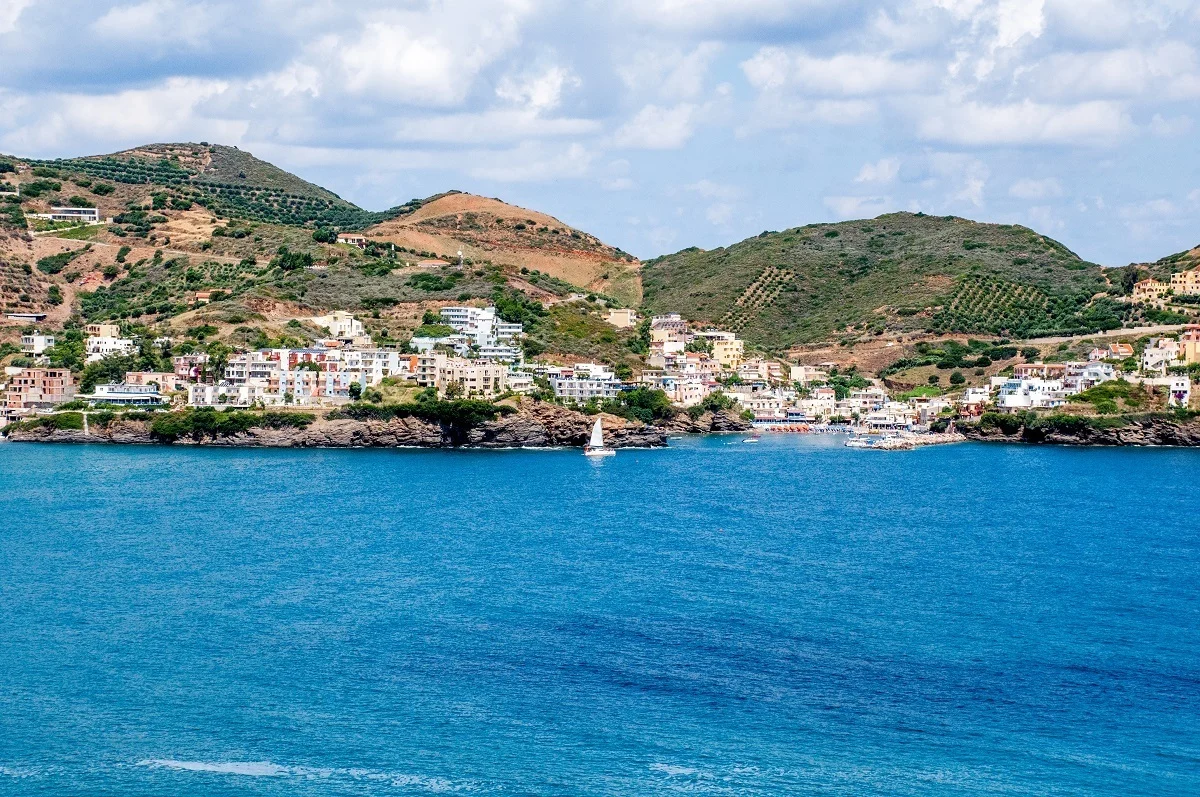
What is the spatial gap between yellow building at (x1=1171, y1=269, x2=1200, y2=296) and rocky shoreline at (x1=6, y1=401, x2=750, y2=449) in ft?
236

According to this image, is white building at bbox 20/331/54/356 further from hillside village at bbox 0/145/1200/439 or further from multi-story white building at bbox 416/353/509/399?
multi-story white building at bbox 416/353/509/399

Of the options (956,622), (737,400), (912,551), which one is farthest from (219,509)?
(737,400)

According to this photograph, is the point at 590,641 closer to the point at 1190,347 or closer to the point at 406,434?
the point at 406,434

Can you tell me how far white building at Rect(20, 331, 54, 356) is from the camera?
106312mm

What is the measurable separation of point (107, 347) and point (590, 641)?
74654 mm

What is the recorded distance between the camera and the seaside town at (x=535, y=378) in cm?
9306

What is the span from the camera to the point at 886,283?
524ft

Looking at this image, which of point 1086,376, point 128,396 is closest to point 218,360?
point 128,396

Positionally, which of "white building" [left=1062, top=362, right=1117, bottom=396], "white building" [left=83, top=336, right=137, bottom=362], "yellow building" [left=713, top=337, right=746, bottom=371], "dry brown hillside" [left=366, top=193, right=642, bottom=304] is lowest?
"white building" [left=1062, top=362, right=1117, bottom=396]

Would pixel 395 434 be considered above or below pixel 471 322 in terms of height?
below

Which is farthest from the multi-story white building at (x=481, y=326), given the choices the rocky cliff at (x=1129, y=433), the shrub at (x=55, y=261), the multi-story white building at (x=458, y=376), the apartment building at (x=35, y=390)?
the shrub at (x=55, y=261)

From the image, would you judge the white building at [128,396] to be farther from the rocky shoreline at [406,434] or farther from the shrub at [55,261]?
the shrub at [55,261]

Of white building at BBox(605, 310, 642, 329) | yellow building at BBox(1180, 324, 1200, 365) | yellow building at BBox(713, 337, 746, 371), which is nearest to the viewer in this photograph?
yellow building at BBox(1180, 324, 1200, 365)

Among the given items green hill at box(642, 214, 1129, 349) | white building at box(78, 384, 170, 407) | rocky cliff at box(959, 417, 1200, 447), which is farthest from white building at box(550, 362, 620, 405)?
green hill at box(642, 214, 1129, 349)
